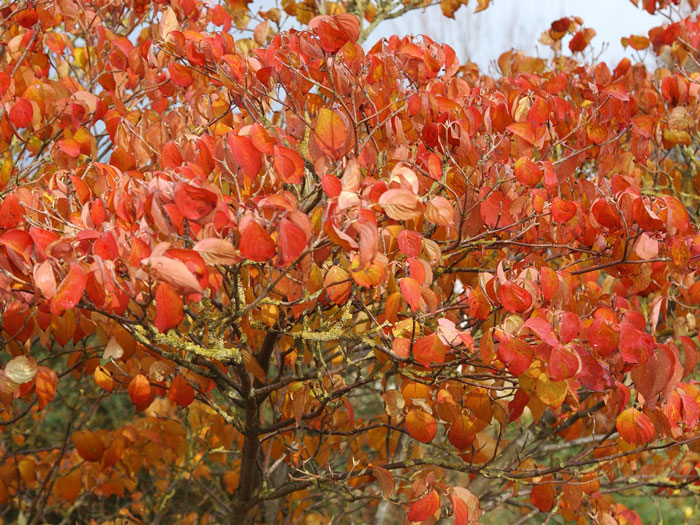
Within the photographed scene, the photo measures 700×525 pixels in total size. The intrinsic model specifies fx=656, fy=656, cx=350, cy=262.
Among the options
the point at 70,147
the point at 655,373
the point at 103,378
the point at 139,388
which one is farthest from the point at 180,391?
the point at 655,373

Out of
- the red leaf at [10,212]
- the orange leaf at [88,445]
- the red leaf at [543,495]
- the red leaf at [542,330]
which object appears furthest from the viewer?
the orange leaf at [88,445]

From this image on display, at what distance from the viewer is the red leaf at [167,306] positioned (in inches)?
48.4

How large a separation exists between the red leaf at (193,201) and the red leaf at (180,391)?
2.45ft

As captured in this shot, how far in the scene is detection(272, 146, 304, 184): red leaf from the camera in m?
1.44

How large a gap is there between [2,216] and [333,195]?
880 millimetres

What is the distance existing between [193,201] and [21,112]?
1.27m

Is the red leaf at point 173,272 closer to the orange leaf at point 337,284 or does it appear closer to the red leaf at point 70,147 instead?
the orange leaf at point 337,284

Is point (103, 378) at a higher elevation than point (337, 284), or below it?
below

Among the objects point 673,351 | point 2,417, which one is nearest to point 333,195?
point 673,351

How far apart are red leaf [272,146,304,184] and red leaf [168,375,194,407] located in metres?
0.72

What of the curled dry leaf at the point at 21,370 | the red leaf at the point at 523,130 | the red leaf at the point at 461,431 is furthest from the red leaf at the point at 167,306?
the red leaf at the point at 523,130

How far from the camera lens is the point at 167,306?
1.24 metres

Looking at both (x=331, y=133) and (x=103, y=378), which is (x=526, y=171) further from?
(x=103, y=378)

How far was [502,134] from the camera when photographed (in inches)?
76.6
